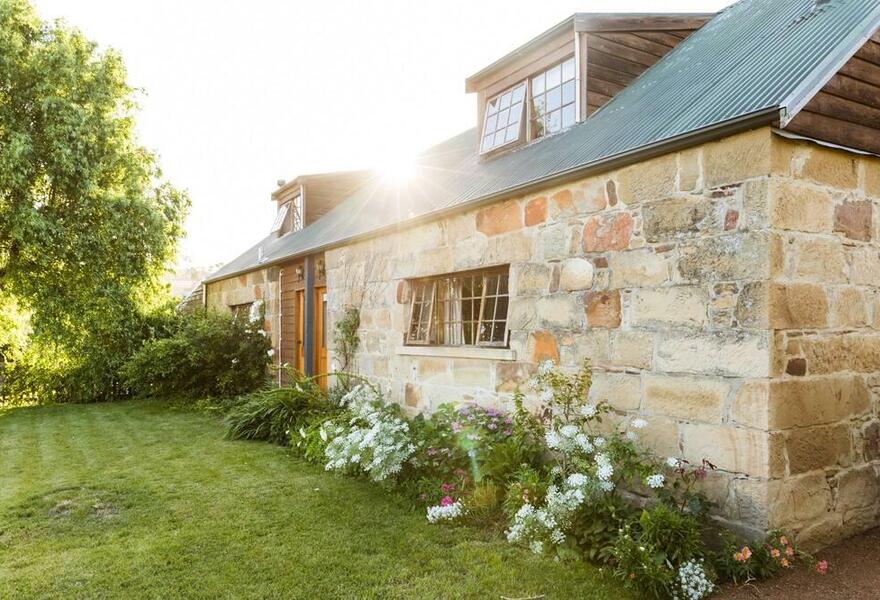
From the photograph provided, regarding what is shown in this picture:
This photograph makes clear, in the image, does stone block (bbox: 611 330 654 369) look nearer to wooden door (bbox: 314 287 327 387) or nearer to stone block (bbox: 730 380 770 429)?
stone block (bbox: 730 380 770 429)

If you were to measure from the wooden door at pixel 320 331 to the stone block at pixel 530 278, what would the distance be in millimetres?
5524

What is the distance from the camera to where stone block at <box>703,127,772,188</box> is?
397cm

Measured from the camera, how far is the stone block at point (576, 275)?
5156 millimetres

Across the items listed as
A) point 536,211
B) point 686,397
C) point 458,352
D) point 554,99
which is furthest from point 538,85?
point 686,397

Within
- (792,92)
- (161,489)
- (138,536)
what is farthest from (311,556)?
(792,92)

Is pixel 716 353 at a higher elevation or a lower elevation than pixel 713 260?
lower

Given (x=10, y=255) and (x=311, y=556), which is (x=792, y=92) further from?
(x=10, y=255)

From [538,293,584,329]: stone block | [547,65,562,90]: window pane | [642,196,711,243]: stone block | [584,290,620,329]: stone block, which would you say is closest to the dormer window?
[547,65,562,90]: window pane

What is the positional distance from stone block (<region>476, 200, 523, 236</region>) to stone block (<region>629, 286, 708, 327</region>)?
162cm

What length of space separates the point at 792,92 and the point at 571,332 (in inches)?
94.4

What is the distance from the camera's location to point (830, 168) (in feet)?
14.1

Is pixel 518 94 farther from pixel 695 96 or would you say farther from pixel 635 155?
pixel 635 155

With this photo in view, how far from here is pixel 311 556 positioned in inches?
172

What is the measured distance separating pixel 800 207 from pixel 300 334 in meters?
9.15
